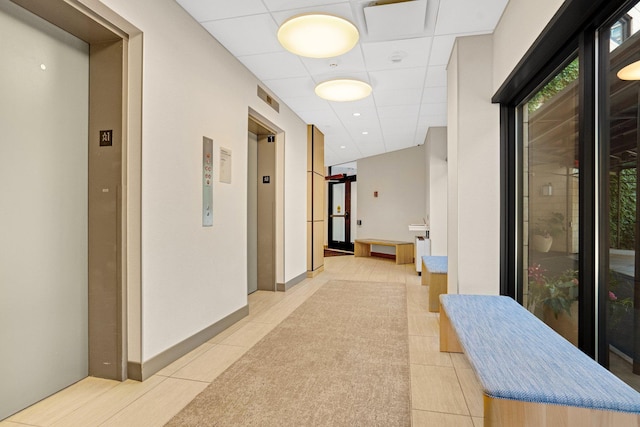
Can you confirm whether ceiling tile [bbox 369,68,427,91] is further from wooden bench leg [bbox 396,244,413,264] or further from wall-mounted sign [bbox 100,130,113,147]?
wooden bench leg [bbox 396,244,413,264]

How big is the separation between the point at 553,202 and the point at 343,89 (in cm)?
275

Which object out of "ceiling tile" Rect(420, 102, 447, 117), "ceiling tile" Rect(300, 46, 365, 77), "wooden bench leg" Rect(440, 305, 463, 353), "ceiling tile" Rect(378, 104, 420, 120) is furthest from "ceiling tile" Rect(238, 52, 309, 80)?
"wooden bench leg" Rect(440, 305, 463, 353)

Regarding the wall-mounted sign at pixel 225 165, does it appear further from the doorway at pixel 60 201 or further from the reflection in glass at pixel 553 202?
the reflection in glass at pixel 553 202

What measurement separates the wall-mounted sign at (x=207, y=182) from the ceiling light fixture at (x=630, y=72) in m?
3.11

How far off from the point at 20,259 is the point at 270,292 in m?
3.68

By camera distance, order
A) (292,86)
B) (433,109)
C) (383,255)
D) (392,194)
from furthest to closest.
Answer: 1. (383,255)
2. (392,194)
3. (433,109)
4. (292,86)

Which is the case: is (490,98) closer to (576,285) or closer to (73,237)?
(576,285)

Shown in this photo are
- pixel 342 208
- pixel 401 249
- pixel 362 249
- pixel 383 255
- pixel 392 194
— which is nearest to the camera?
pixel 401 249

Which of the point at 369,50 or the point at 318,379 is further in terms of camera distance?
the point at 369,50

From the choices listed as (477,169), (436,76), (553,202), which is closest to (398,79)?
(436,76)

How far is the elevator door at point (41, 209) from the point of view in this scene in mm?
2090

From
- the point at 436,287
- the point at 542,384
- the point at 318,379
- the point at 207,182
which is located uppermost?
the point at 207,182

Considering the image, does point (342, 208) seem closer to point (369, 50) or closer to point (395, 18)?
point (369, 50)

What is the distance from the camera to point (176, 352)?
2.95 meters
